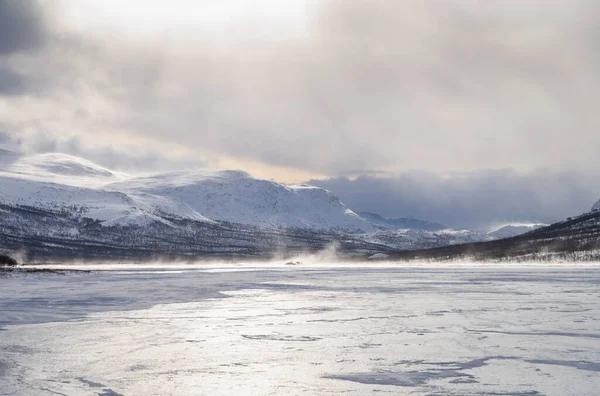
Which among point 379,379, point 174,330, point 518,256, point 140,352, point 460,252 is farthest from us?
point 460,252

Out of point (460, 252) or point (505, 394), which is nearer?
point (505, 394)

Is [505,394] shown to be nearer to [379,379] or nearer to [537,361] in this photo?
[379,379]

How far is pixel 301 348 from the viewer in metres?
17.3

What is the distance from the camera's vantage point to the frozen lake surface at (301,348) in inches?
504

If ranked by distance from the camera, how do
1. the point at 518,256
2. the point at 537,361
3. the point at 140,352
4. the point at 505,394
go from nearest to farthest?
the point at 505,394 < the point at 537,361 < the point at 140,352 < the point at 518,256

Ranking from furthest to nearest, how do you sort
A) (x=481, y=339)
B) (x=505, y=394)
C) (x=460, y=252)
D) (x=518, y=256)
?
(x=460, y=252) → (x=518, y=256) → (x=481, y=339) → (x=505, y=394)

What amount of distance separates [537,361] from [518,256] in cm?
15908

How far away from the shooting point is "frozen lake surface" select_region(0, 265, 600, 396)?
12797 millimetres

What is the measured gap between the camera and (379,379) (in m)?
13.3

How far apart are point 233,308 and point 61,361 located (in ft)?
44.6

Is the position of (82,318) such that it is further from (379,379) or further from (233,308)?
(379,379)

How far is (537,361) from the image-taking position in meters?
15.3

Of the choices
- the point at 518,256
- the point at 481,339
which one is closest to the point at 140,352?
the point at 481,339

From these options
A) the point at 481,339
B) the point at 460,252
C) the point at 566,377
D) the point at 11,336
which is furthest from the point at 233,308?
the point at 460,252
